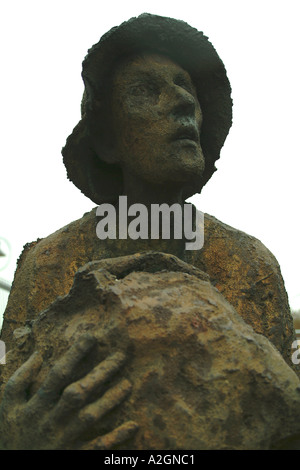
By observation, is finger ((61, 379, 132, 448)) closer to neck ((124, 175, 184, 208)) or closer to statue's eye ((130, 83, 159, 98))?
neck ((124, 175, 184, 208))

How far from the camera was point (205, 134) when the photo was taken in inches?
127

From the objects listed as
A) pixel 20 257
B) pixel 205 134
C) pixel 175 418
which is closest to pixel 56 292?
pixel 20 257

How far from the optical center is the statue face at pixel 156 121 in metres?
2.80

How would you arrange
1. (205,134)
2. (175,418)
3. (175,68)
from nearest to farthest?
(175,418) → (175,68) → (205,134)

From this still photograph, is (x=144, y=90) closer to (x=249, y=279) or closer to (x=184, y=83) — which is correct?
(x=184, y=83)

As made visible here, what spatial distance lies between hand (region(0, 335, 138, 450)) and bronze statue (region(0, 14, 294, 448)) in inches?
29.1

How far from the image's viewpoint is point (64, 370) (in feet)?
6.24

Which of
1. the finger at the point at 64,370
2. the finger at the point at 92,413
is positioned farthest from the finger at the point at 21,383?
the finger at the point at 92,413

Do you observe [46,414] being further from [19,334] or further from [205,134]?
[205,134]

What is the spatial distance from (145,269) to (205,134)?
1203 millimetres

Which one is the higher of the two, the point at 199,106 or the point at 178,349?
the point at 199,106

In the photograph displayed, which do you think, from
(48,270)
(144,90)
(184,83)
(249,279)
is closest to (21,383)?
(48,270)

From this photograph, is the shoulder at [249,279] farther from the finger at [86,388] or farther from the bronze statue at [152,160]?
the finger at [86,388]
